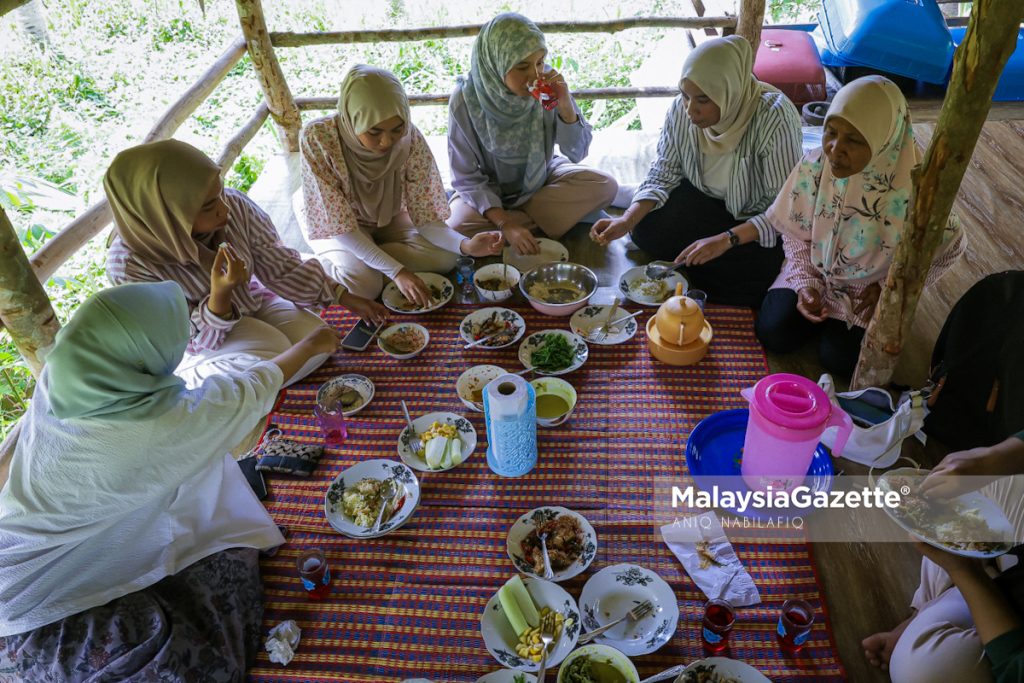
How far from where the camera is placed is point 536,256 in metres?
3.10

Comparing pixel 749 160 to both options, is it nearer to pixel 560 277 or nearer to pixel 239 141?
pixel 560 277

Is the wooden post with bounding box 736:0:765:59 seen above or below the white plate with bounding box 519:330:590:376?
above

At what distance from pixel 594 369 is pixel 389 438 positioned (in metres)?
0.79

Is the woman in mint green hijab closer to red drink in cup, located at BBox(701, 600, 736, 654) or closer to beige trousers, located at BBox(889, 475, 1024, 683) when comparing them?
red drink in cup, located at BBox(701, 600, 736, 654)

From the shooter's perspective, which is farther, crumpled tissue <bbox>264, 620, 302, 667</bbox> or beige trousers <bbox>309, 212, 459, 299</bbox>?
beige trousers <bbox>309, 212, 459, 299</bbox>

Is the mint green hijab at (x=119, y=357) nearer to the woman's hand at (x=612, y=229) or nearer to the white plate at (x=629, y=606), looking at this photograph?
the white plate at (x=629, y=606)

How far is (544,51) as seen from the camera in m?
2.80

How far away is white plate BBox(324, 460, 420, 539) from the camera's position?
6.38ft

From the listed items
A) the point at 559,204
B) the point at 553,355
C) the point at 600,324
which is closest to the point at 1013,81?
the point at 559,204

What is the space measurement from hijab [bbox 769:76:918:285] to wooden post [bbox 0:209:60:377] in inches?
106

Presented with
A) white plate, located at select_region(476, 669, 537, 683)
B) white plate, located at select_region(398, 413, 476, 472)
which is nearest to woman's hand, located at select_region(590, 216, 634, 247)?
white plate, located at select_region(398, 413, 476, 472)

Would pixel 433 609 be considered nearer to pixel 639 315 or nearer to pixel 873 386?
pixel 639 315

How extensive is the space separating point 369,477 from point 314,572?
0.36 meters

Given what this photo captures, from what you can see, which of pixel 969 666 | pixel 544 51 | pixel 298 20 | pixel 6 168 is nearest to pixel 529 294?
pixel 544 51
